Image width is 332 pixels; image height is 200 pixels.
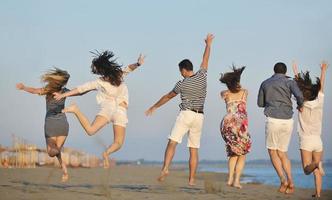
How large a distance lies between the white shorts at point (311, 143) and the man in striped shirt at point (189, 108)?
1.95m

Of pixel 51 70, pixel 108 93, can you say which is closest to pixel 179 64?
pixel 108 93

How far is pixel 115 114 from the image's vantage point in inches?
429

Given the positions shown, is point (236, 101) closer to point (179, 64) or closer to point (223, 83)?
point (223, 83)

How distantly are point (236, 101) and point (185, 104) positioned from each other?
115cm

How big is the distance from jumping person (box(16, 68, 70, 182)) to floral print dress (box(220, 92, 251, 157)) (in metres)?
3.27

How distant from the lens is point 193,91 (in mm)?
11570

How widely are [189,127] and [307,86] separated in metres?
2.37

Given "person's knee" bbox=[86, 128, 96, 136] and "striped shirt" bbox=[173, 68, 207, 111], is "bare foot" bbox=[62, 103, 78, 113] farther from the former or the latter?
"striped shirt" bbox=[173, 68, 207, 111]

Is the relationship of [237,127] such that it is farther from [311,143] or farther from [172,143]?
[311,143]

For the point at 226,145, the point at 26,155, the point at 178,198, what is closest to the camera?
the point at 178,198

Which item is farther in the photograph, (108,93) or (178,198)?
(108,93)

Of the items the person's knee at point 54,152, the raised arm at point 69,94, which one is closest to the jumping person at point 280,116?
the raised arm at point 69,94

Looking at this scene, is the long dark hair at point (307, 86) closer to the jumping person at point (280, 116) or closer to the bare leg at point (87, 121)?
the jumping person at point (280, 116)

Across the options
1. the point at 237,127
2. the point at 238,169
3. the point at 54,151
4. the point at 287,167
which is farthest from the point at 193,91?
the point at 54,151
